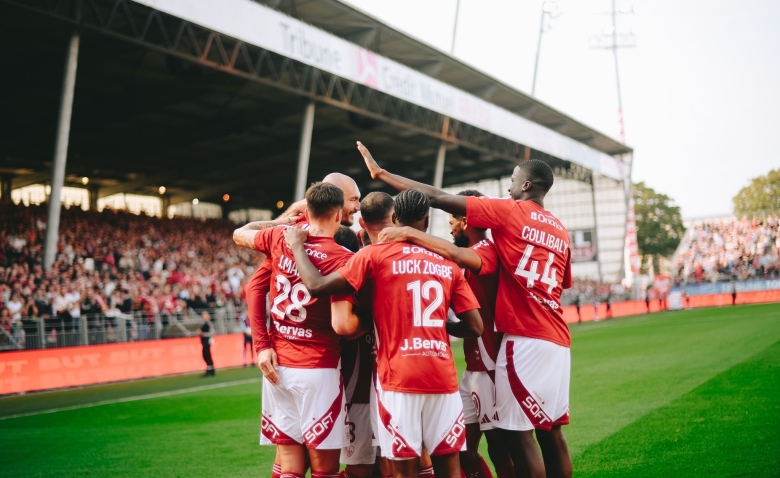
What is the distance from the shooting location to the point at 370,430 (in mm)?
5129

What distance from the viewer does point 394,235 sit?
4316 mm

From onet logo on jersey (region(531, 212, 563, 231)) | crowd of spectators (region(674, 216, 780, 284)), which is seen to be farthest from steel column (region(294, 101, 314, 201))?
crowd of spectators (region(674, 216, 780, 284))

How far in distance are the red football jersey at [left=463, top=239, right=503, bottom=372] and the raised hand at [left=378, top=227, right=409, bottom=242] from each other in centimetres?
79

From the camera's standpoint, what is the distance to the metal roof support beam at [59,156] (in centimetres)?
1928

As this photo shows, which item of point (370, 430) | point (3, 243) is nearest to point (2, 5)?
point (3, 243)

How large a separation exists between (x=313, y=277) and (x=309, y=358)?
0.69m

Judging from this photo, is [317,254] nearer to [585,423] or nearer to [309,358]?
[309,358]

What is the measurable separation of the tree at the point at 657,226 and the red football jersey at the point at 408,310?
89830 millimetres

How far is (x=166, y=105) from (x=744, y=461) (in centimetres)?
2697

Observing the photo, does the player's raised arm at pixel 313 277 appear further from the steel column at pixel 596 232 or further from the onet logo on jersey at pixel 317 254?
the steel column at pixel 596 232

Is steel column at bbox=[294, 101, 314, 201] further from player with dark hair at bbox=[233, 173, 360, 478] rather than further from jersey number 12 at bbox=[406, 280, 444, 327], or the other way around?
jersey number 12 at bbox=[406, 280, 444, 327]

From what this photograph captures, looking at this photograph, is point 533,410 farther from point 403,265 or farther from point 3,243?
point 3,243

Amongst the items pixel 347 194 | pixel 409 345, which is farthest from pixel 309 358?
pixel 347 194

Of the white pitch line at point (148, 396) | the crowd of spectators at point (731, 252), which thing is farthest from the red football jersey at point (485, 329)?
the crowd of spectators at point (731, 252)
